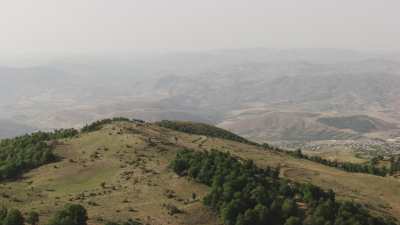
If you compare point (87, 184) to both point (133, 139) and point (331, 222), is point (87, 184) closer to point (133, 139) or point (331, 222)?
point (133, 139)

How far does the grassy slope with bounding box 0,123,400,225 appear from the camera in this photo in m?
84.2

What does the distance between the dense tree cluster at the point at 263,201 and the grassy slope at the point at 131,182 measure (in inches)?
139

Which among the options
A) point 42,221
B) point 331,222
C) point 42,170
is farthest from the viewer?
point 42,170

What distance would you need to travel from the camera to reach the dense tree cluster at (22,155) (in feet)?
391

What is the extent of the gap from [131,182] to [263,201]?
32.7m

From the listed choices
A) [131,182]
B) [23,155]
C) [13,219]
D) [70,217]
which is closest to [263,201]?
[131,182]

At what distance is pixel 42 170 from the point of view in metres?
120

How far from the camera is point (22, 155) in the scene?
435ft

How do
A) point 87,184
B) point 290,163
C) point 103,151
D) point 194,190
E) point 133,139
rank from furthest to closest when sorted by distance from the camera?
point 290,163 → point 133,139 → point 103,151 → point 87,184 → point 194,190

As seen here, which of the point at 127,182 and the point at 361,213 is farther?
the point at 127,182

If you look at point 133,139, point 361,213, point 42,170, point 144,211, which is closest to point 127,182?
point 144,211

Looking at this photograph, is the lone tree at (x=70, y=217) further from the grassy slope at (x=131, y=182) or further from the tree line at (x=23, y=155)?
the tree line at (x=23, y=155)

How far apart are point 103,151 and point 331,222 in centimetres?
7583

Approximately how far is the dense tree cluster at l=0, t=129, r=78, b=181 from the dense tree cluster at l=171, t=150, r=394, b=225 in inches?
1690
